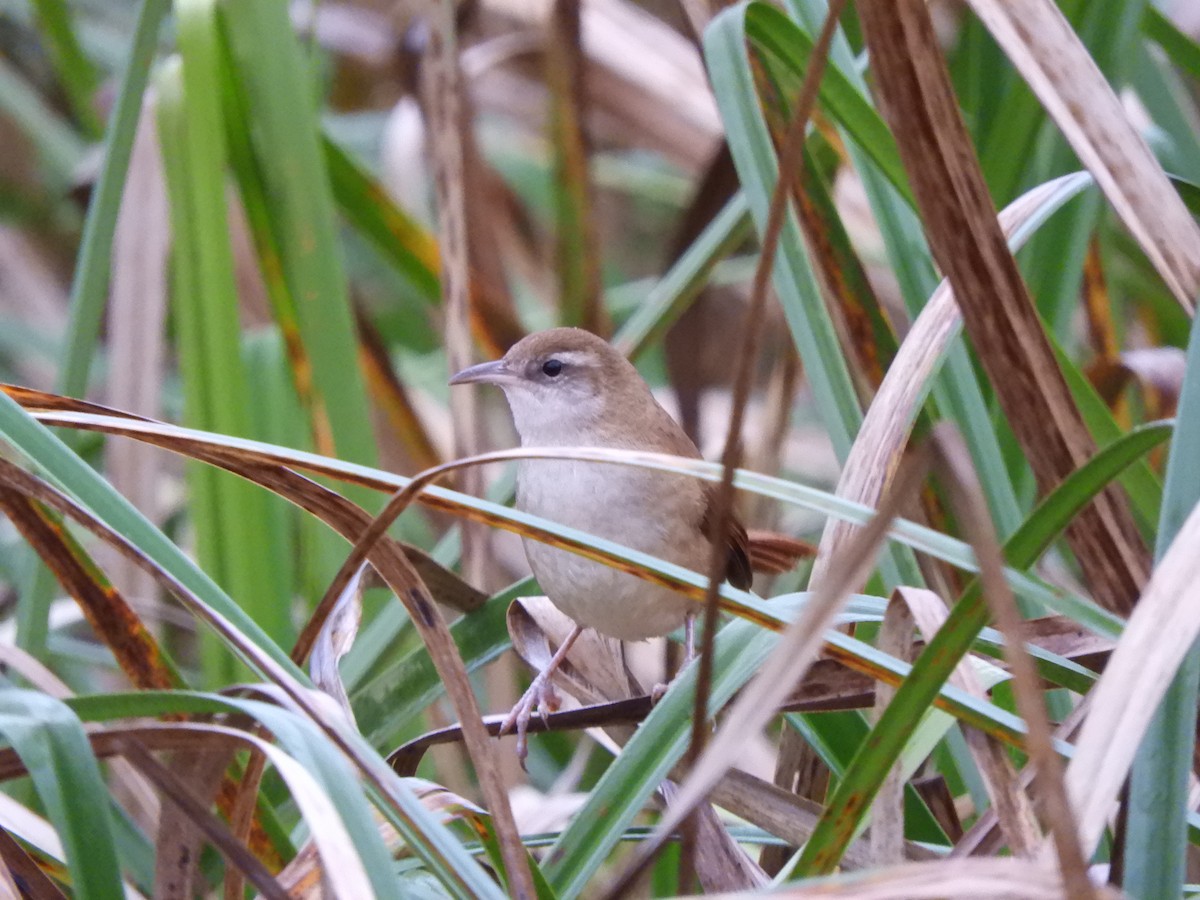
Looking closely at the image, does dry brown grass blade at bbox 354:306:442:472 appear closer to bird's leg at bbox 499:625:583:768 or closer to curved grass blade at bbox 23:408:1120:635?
bird's leg at bbox 499:625:583:768

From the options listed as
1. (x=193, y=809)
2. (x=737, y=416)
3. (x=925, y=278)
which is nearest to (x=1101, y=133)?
(x=925, y=278)

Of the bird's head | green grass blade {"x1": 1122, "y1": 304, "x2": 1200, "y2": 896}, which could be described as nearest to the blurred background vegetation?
green grass blade {"x1": 1122, "y1": 304, "x2": 1200, "y2": 896}

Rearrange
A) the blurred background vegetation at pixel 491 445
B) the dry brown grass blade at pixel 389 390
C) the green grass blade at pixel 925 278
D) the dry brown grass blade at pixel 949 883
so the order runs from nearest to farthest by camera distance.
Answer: the dry brown grass blade at pixel 949 883, the blurred background vegetation at pixel 491 445, the green grass blade at pixel 925 278, the dry brown grass blade at pixel 389 390

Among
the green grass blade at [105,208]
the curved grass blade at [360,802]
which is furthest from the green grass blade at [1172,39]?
the curved grass blade at [360,802]

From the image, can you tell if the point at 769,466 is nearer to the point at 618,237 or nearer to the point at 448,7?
the point at 448,7

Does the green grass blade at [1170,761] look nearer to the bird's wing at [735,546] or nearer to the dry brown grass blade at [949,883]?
the dry brown grass blade at [949,883]

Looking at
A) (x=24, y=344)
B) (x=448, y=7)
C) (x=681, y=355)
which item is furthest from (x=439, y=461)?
(x=24, y=344)
